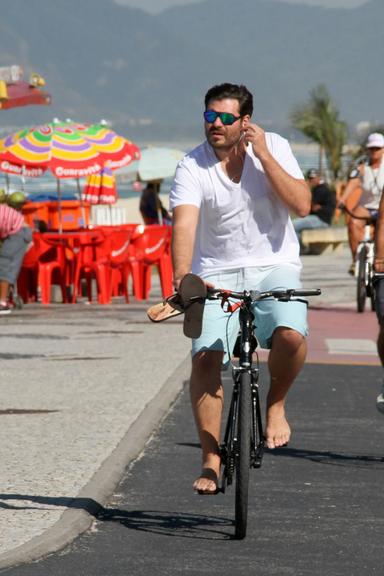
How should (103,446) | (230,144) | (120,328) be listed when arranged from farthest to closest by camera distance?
(120,328) < (103,446) < (230,144)

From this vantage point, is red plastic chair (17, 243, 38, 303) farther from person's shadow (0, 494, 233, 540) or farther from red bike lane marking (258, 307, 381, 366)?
person's shadow (0, 494, 233, 540)

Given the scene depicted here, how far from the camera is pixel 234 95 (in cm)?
662

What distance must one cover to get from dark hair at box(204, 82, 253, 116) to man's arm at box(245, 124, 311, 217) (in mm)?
99

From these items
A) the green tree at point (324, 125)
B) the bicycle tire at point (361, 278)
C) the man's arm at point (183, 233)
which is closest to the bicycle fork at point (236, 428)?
the man's arm at point (183, 233)

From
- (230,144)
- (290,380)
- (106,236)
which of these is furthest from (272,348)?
(106,236)

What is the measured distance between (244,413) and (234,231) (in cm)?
75

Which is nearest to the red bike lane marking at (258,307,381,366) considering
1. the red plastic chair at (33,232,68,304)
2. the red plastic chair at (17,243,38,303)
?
the red plastic chair at (33,232,68,304)

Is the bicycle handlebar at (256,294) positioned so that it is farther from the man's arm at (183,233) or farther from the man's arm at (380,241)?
the man's arm at (380,241)

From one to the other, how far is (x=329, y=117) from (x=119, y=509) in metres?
68.1

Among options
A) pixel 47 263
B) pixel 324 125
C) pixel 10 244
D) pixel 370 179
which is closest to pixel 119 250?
pixel 47 263

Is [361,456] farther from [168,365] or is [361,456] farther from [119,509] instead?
[168,365]

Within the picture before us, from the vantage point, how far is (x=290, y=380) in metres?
6.80

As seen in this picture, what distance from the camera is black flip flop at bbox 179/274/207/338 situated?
6.28m

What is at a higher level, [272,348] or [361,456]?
[272,348]
